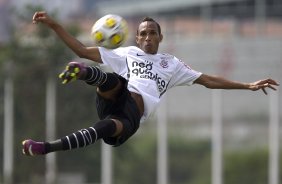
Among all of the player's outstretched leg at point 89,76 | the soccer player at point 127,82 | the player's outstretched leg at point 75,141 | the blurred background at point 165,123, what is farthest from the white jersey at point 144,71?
the blurred background at point 165,123

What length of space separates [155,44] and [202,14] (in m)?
66.5

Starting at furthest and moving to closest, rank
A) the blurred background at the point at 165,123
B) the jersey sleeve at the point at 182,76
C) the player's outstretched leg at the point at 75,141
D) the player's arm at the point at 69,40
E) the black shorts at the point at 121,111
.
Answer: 1. the blurred background at the point at 165,123
2. the jersey sleeve at the point at 182,76
3. the black shorts at the point at 121,111
4. the player's arm at the point at 69,40
5. the player's outstretched leg at the point at 75,141

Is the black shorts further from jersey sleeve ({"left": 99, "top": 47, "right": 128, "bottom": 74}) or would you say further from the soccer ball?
the soccer ball

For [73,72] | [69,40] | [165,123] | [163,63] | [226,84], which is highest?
[165,123]

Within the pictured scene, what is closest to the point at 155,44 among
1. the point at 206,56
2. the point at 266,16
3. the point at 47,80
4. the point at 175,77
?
the point at 175,77

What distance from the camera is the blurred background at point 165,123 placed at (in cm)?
3897

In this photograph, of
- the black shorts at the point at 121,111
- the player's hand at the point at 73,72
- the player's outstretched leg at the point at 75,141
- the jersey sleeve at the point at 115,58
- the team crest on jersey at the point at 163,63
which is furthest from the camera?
the team crest on jersey at the point at 163,63

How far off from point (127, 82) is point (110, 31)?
2.73 feet

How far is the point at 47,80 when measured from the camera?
136 feet

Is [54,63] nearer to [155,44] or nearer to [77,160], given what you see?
[77,160]

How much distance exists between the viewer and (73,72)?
1557cm

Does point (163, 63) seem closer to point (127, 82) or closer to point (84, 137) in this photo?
point (127, 82)

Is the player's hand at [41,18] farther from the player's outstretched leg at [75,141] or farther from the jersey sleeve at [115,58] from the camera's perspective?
the player's outstretched leg at [75,141]

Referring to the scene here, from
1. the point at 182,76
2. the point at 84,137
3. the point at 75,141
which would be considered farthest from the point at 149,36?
the point at 75,141
